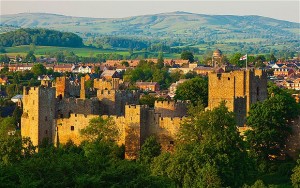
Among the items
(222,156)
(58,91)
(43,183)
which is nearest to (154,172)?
(222,156)

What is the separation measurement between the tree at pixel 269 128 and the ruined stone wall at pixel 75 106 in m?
9.58

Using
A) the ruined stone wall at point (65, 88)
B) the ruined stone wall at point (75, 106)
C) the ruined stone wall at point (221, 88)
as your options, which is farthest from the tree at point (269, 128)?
the ruined stone wall at point (65, 88)

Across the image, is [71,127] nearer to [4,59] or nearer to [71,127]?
[71,127]

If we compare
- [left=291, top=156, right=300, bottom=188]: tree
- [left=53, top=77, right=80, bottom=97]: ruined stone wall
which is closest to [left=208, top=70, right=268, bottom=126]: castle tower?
[left=291, top=156, right=300, bottom=188]: tree

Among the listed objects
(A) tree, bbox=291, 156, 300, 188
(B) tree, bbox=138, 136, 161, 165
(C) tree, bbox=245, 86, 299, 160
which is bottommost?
(A) tree, bbox=291, 156, 300, 188

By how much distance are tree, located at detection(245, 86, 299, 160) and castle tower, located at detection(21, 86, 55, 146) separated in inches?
441

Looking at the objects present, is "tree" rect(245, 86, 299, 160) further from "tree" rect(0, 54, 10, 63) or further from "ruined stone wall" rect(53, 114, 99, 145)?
"tree" rect(0, 54, 10, 63)

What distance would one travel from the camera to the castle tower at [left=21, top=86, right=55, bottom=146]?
4675 centimetres

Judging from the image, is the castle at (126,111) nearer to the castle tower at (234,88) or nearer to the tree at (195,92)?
the castle tower at (234,88)

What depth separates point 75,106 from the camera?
48500 millimetres

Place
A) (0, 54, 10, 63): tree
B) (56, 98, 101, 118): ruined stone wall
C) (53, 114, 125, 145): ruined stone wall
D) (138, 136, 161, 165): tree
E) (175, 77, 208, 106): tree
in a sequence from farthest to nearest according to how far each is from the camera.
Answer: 1. (0, 54, 10, 63): tree
2. (175, 77, 208, 106): tree
3. (56, 98, 101, 118): ruined stone wall
4. (53, 114, 125, 145): ruined stone wall
5. (138, 136, 161, 165): tree

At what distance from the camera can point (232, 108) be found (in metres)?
46.0

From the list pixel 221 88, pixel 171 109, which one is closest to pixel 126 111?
pixel 171 109

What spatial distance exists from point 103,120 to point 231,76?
8253mm
